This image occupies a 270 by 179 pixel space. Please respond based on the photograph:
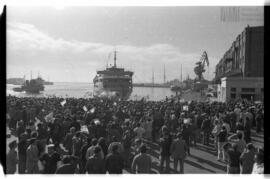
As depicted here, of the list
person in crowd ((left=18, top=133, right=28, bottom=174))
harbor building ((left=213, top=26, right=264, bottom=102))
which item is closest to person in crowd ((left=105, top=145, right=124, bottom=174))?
person in crowd ((left=18, top=133, right=28, bottom=174))

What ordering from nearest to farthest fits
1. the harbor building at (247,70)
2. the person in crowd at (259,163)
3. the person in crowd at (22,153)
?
the person in crowd at (259,163), the person in crowd at (22,153), the harbor building at (247,70)

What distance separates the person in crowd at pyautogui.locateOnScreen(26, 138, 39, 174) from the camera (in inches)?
363

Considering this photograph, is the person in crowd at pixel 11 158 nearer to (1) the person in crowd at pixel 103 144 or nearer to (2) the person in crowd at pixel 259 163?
(1) the person in crowd at pixel 103 144

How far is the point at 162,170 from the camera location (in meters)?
11.3

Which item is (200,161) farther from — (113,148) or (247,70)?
(247,70)

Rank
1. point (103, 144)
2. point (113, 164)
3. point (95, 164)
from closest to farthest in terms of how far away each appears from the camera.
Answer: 1. point (95, 164)
2. point (113, 164)
3. point (103, 144)

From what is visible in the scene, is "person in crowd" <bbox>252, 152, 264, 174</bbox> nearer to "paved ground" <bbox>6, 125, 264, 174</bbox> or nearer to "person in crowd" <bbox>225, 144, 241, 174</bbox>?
"person in crowd" <bbox>225, 144, 241, 174</bbox>

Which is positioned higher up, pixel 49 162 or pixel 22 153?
pixel 49 162

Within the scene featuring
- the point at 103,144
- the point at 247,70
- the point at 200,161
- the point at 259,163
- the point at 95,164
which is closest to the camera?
the point at 259,163

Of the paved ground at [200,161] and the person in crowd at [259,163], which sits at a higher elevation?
the person in crowd at [259,163]

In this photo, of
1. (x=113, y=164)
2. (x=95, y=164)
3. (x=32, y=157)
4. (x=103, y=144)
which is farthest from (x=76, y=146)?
(x=113, y=164)

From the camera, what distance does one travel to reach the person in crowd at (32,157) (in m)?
9.23

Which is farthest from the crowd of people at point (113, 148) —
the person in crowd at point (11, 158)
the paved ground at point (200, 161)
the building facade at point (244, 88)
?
the building facade at point (244, 88)

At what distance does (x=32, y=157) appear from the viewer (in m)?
9.25
